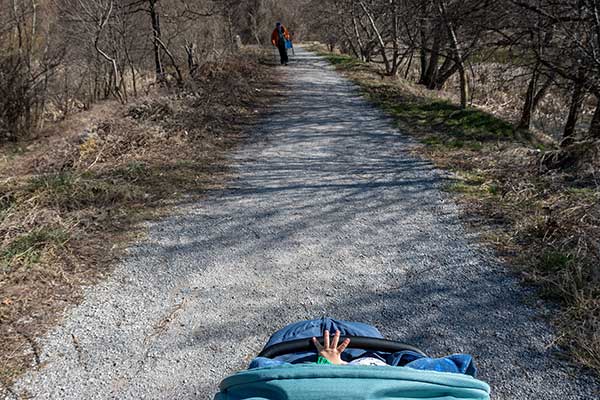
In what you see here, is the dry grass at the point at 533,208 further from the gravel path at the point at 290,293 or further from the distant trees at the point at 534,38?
the distant trees at the point at 534,38

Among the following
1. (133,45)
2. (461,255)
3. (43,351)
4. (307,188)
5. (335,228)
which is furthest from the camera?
(133,45)

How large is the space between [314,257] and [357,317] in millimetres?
978

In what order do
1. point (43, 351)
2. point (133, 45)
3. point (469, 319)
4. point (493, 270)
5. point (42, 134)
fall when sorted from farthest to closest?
point (133, 45), point (42, 134), point (493, 270), point (469, 319), point (43, 351)

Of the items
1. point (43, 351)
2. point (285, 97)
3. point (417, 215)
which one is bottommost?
point (43, 351)

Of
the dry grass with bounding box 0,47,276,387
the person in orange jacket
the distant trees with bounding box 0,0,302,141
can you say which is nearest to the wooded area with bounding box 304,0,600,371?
the dry grass with bounding box 0,47,276,387

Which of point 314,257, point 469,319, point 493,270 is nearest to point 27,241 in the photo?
point 314,257

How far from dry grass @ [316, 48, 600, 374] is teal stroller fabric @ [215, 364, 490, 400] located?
5.22ft

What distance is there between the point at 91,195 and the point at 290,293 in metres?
2.95

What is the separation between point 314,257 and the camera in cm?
413

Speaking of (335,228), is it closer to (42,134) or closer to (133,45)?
(42,134)

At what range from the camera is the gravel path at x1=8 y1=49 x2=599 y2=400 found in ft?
8.96

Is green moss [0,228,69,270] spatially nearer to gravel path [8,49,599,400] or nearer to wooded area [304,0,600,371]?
gravel path [8,49,599,400]

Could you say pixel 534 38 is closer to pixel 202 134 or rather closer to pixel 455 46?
pixel 455 46

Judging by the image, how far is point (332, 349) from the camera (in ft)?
6.76
